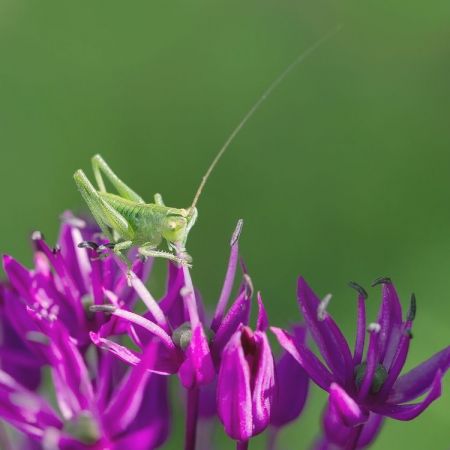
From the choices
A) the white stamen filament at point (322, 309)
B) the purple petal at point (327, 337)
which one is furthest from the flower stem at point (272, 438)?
the white stamen filament at point (322, 309)

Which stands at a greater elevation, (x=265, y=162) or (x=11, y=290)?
(x=265, y=162)

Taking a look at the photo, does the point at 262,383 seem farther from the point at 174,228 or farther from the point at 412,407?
the point at 174,228

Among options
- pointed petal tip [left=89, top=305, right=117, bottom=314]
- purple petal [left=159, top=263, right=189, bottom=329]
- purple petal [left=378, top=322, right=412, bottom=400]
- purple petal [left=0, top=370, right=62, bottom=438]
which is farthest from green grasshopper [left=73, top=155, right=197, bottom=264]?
purple petal [left=378, top=322, right=412, bottom=400]

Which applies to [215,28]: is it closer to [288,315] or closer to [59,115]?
[59,115]

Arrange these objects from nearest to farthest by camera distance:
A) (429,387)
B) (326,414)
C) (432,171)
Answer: (429,387), (326,414), (432,171)

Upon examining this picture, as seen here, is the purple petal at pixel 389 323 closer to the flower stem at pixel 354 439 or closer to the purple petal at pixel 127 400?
the flower stem at pixel 354 439

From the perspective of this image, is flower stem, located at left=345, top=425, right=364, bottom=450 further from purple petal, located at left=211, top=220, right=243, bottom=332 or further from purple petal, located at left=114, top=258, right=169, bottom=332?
purple petal, located at left=114, top=258, right=169, bottom=332

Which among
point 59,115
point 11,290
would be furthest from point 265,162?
point 11,290
